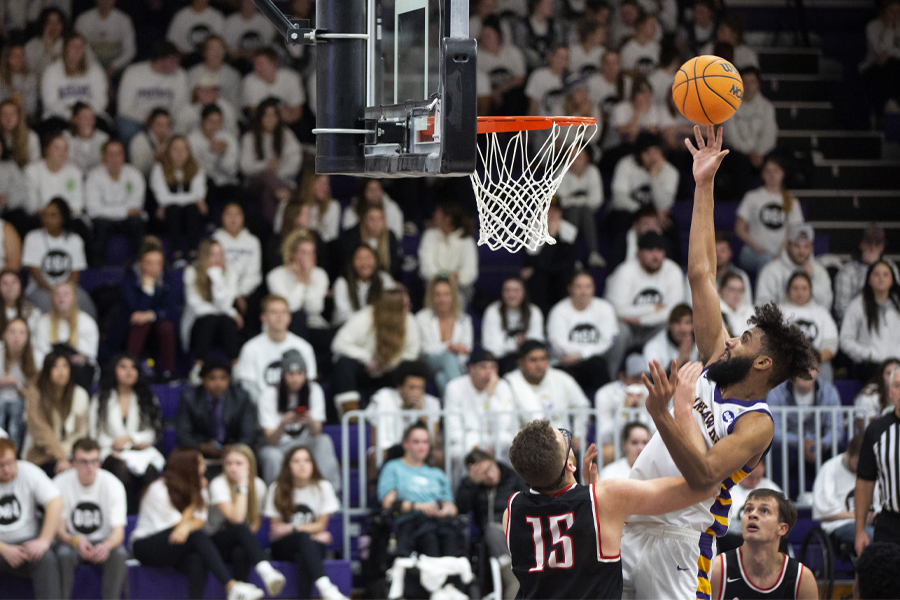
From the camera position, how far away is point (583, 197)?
10.8 meters

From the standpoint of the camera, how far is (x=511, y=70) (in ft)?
39.5

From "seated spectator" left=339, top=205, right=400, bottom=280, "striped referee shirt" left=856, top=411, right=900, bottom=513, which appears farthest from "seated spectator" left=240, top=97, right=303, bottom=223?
"striped referee shirt" left=856, top=411, right=900, bottom=513

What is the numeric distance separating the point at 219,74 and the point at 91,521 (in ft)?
17.6

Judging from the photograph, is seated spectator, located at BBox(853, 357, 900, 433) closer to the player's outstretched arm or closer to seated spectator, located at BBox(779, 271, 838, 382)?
seated spectator, located at BBox(779, 271, 838, 382)

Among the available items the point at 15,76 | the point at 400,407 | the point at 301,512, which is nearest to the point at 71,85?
the point at 15,76

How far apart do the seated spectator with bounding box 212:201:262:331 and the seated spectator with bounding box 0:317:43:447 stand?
5.95 feet

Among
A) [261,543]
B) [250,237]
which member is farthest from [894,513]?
[250,237]

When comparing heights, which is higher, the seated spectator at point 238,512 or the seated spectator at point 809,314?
the seated spectator at point 809,314

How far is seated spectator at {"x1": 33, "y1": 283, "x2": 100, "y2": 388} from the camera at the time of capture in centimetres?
881

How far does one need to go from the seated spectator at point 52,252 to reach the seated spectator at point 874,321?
661cm

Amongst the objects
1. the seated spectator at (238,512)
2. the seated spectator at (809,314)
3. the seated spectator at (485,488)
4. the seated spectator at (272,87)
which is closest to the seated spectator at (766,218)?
the seated spectator at (809,314)

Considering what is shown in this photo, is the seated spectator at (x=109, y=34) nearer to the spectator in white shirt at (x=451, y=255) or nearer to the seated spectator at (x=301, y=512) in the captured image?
the spectator in white shirt at (x=451, y=255)

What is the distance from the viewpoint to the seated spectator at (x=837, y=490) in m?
7.94

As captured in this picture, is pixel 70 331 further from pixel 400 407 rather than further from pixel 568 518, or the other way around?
pixel 568 518
